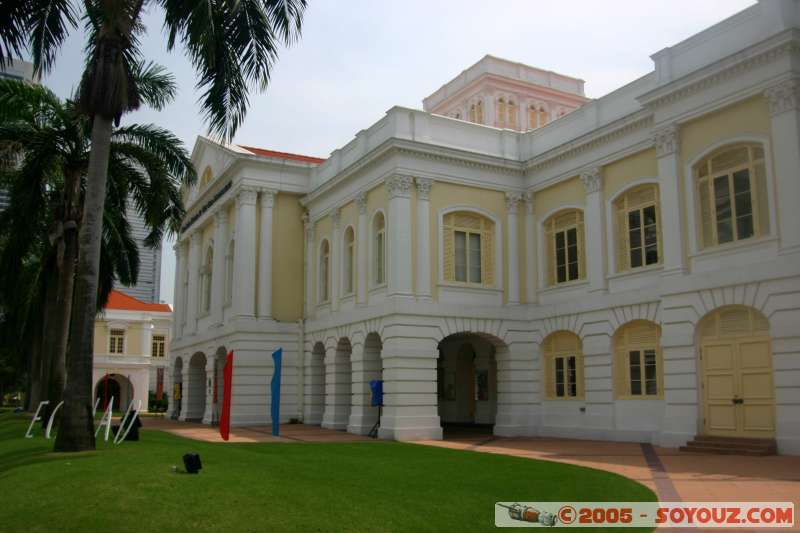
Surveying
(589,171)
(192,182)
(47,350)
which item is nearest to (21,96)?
(192,182)

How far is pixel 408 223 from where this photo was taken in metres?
22.3

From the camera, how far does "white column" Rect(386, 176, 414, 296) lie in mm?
21953

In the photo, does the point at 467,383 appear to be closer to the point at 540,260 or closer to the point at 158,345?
the point at 540,260

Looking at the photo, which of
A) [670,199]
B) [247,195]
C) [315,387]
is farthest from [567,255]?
[247,195]

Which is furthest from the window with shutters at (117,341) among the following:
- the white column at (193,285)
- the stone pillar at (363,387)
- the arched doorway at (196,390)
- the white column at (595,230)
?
the white column at (595,230)

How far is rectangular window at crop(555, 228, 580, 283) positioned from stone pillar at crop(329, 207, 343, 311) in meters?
7.34

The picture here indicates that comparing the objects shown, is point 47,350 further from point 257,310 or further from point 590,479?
point 590,479

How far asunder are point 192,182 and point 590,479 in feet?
42.7

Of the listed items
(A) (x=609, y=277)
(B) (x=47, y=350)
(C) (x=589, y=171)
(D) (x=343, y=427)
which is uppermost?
(C) (x=589, y=171)

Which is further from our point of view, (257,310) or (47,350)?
(257,310)

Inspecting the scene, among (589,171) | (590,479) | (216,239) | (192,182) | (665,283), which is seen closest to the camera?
(590,479)

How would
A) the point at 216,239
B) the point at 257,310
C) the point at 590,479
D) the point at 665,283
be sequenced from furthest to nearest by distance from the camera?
the point at 216,239 → the point at 257,310 → the point at 665,283 → the point at 590,479

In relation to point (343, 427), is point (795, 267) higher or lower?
higher

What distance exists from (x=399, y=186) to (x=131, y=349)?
40.0m
